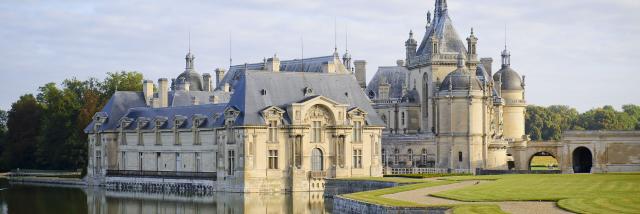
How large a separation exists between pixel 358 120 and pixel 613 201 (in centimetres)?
3471

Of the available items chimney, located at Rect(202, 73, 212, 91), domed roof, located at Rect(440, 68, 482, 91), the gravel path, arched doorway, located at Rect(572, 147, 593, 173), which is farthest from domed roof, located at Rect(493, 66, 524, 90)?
the gravel path

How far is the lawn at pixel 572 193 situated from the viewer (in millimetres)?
39188

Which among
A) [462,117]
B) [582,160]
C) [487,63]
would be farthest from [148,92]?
[582,160]

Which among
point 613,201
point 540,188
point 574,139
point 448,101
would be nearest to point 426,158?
point 448,101

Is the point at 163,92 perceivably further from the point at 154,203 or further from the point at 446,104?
the point at 154,203

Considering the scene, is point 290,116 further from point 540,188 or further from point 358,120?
point 540,188

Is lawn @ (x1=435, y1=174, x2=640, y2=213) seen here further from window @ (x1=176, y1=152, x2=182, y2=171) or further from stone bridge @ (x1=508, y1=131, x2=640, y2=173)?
window @ (x1=176, y1=152, x2=182, y2=171)

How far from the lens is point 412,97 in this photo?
94312 mm

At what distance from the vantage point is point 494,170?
79.2 m

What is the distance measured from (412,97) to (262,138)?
27342mm

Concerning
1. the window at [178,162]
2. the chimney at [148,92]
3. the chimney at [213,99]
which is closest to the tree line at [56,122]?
the chimney at [148,92]

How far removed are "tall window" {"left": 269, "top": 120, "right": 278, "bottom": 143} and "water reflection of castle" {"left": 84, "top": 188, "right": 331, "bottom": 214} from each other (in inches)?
154

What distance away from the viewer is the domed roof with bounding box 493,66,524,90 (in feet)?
320

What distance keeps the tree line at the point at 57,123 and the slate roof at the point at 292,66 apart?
29.7 feet
